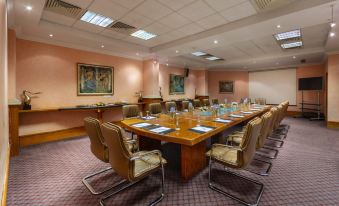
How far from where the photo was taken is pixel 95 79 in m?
5.49

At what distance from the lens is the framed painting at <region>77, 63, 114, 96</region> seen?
518 cm

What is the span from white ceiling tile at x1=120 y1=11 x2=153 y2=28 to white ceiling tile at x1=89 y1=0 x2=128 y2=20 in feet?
0.46

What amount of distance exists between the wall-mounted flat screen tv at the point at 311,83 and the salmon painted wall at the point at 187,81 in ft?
15.3

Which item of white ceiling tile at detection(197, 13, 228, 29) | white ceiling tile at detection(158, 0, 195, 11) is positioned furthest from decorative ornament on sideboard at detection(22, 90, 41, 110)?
white ceiling tile at detection(197, 13, 228, 29)

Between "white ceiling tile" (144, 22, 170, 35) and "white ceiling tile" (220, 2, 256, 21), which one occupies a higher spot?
"white ceiling tile" (144, 22, 170, 35)

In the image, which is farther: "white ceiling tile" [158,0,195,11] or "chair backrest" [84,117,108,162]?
"white ceiling tile" [158,0,195,11]

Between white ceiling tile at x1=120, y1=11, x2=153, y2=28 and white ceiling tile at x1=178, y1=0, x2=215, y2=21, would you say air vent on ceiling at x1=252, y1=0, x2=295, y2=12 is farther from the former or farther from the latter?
white ceiling tile at x1=120, y1=11, x2=153, y2=28

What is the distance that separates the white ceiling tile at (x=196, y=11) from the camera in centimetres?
313

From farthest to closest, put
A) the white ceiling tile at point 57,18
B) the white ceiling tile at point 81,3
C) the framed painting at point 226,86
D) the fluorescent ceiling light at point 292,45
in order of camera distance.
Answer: the framed painting at point 226,86 → the fluorescent ceiling light at point 292,45 → the white ceiling tile at point 57,18 → the white ceiling tile at point 81,3

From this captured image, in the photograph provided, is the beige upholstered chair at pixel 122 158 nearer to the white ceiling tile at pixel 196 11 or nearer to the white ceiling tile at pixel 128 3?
the white ceiling tile at pixel 128 3

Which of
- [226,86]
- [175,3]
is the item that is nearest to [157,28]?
[175,3]

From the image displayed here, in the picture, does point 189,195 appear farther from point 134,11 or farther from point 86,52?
point 86,52

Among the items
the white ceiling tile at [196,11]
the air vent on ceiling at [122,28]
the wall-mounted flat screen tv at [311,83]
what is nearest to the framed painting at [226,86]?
the wall-mounted flat screen tv at [311,83]

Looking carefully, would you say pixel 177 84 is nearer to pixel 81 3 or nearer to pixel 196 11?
pixel 196 11
